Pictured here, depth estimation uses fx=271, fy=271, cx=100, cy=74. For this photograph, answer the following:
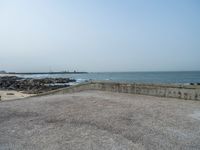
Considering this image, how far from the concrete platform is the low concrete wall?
0.50 m

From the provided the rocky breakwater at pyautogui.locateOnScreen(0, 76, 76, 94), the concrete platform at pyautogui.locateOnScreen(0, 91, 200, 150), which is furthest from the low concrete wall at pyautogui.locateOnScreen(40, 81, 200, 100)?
the rocky breakwater at pyautogui.locateOnScreen(0, 76, 76, 94)

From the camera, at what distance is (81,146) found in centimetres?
541

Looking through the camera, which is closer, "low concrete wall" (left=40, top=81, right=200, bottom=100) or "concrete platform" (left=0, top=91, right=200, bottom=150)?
"concrete platform" (left=0, top=91, right=200, bottom=150)

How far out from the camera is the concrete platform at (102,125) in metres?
5.59

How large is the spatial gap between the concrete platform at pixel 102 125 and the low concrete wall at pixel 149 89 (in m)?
0.50

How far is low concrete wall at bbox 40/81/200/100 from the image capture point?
35.4ft

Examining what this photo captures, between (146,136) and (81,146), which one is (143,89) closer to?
(146,136)

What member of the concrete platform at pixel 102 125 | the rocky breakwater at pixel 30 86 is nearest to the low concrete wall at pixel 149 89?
the concrete platform at pixel 102 125

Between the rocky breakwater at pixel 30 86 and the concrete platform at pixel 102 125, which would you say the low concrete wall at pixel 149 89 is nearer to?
the concrete platform at pixel 102 125

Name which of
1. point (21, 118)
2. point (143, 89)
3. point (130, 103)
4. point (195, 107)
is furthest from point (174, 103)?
point (21, 118)

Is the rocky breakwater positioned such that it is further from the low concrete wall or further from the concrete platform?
the concrete platform

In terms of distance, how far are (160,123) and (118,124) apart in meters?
1.13

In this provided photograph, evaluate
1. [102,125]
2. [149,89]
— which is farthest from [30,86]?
[102,125]

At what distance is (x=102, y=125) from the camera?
704cm
